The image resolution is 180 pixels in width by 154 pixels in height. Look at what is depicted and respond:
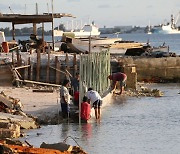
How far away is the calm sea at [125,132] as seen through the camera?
21625 mm

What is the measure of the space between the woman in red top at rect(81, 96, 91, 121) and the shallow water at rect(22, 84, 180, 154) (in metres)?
0.33

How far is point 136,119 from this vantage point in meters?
29.1

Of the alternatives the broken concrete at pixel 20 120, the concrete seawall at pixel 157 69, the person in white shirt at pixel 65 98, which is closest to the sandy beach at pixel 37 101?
the person in white shirt at pixel 65 98

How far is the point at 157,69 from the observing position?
52875 millimetres

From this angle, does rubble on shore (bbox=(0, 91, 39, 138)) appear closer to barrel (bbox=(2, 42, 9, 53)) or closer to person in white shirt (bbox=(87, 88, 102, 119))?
person in white shirt (bbox=(87, 88, 102, 119))

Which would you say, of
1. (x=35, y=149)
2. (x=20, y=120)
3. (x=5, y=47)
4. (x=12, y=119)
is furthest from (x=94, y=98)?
(x=5, y=47)

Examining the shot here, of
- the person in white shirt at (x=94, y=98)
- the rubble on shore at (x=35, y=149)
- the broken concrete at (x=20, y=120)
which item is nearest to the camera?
the rubble on shore at (x=35, y=149)

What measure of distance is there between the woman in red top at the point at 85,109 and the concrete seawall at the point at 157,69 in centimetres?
2719

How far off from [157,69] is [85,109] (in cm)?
2802

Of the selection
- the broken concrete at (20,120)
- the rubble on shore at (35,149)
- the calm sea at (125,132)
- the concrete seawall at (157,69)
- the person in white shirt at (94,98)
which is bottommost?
the concrete seawall at (157,69)

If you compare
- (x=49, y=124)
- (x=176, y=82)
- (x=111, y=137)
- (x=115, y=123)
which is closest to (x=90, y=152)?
(x=111, y=137)

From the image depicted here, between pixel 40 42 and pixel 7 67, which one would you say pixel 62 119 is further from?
pixel 40 42

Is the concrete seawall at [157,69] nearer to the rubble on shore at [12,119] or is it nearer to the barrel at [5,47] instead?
the barrel at [5,47]

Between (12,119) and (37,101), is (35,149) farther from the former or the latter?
(37,101)
